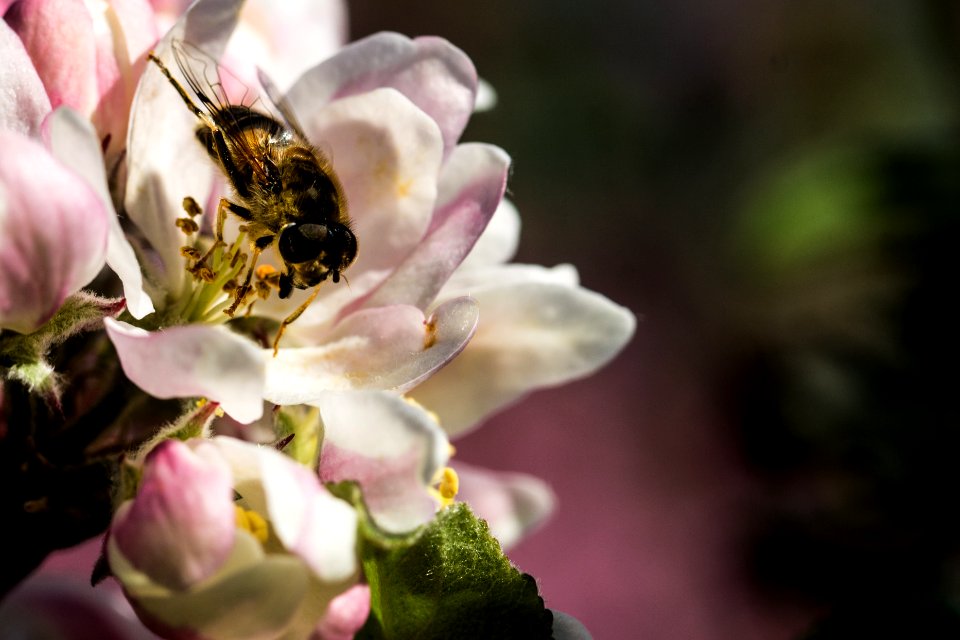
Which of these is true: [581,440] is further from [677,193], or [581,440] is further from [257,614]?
[257,614]

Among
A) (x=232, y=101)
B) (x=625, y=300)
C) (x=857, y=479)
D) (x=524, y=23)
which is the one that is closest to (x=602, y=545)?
(x=625, y=300)

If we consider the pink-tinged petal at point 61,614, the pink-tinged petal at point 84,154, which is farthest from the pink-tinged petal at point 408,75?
the pink-tinged petal at point 61,614

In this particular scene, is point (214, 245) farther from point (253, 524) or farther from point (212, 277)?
point (253, 524)

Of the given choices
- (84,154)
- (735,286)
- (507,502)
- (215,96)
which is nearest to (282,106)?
(215,96)

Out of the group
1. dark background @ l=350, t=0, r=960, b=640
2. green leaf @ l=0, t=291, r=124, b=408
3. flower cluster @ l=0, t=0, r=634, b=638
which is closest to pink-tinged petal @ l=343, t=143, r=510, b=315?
flower cluster @ l=0, t=0, r=634, b=638

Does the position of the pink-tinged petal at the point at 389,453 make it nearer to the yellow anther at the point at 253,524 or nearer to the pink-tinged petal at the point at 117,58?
the yellow anther at the point at 253,524
